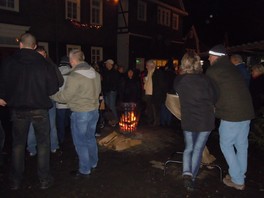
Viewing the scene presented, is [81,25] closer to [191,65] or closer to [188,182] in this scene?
[191,65]

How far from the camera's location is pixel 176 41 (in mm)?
28078

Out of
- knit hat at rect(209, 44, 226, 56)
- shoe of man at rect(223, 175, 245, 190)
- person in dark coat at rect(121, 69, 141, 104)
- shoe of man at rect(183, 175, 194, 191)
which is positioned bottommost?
shoe of man at rect(223, 175, 245, 190)

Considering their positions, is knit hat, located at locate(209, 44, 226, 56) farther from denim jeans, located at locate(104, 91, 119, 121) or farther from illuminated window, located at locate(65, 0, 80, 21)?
illuminated window, located at locate(65, 0, 80, 21)

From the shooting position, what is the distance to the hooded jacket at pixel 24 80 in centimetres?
404

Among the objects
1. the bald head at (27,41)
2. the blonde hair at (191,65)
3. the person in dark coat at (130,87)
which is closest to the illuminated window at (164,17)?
the person in dark coat at (130,87)

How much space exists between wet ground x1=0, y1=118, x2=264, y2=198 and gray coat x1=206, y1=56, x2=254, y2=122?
4.06ft

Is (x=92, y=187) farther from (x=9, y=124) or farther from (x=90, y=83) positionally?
(x=9, y=124)

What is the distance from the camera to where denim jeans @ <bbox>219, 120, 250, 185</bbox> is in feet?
13.9

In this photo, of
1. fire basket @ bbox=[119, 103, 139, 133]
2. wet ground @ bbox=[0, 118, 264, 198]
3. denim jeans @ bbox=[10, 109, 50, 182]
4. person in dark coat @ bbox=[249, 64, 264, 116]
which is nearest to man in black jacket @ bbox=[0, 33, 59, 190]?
denim jeans @ bbox=[10, 109, 50, 182]

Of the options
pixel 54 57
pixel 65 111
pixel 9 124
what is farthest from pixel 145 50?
pixel 65 111

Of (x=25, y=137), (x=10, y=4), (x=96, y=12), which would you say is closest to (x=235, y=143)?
(x=25, y=137)

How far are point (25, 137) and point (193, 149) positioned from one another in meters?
2.51

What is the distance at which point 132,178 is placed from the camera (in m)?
4.87

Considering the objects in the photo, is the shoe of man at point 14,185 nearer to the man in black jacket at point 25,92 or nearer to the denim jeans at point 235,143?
the man in black jacket at point 25,92
